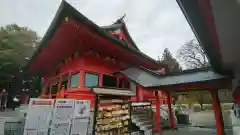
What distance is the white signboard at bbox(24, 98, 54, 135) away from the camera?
3.46 metres

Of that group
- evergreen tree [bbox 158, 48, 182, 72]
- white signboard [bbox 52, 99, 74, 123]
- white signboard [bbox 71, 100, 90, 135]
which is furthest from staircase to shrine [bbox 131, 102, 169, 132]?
evergreen tree [bbox 158, 48, 182, 72]

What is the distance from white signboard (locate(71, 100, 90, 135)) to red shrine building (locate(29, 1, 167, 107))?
2.02 metres

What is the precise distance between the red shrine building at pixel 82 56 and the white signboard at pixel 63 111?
94.6 inches

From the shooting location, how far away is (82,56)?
23.3ft

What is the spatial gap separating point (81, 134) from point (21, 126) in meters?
1.59

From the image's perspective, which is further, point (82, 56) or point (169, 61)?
point (169, 61)

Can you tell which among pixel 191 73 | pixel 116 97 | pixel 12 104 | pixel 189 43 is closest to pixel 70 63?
pixel 116 97

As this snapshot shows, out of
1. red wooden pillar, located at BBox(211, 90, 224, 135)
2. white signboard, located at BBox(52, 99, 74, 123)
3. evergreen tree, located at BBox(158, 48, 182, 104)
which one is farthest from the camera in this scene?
evergreen tree, located at BBox(158, 48, 182, 104)

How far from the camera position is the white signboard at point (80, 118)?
4.36m

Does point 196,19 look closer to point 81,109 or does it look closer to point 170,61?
point 81,109

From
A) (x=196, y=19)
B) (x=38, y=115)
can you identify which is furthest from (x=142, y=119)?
(x=196, y=19)

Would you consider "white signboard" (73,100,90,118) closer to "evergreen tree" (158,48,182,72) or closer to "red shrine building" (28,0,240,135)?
"red shrine building" (28,0,240,135)

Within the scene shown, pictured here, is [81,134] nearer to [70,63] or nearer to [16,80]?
[70,63]

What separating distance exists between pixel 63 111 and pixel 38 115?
0.64 metres
